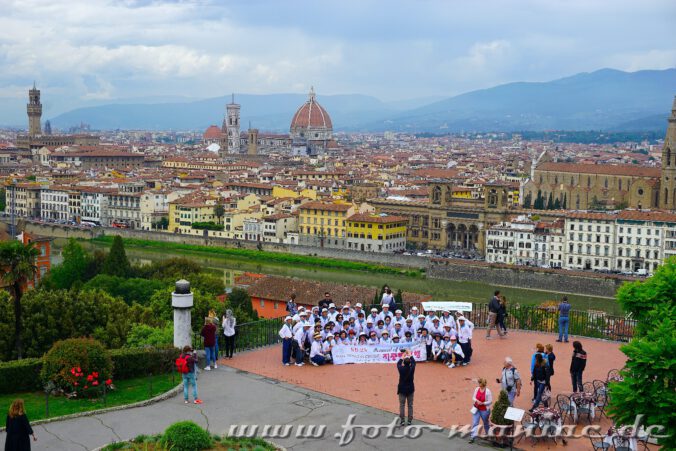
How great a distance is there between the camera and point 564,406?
33.8ft

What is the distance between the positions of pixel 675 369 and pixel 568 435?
1523mm

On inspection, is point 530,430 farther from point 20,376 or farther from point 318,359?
point 20,376

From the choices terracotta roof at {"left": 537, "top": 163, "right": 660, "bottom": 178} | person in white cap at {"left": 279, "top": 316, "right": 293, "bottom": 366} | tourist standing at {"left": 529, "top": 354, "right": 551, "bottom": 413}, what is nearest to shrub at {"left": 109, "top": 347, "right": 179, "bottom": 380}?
person in white cap at {"left": 279, "top": 316, "right": 293, "bottom": 366}

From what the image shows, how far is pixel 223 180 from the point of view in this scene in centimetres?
8081

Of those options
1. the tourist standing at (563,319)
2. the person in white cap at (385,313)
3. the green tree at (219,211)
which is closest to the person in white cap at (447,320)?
the person in white cap at (385,313)

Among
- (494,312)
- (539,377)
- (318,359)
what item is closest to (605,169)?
(494,312)

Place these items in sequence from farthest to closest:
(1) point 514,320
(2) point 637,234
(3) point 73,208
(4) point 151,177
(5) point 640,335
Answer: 1. (4) point 151,177
2. (3) point 73,208
3. (2) point 637,234
4. (1) point 514,320
5. (5) point 640,335

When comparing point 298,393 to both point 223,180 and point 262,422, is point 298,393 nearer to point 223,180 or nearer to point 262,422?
point 262,422

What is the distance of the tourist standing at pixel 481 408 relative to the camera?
380 inches

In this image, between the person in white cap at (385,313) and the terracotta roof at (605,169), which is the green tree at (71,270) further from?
the terracotta roof at (605,169)

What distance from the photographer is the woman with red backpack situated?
34.7 feet

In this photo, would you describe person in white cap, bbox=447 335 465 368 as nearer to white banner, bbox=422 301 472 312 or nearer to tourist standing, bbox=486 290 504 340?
white banner, bbox=422 301 472 312

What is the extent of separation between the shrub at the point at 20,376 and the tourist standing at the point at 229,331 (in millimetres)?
2620

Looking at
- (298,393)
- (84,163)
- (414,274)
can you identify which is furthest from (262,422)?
(84,163)
